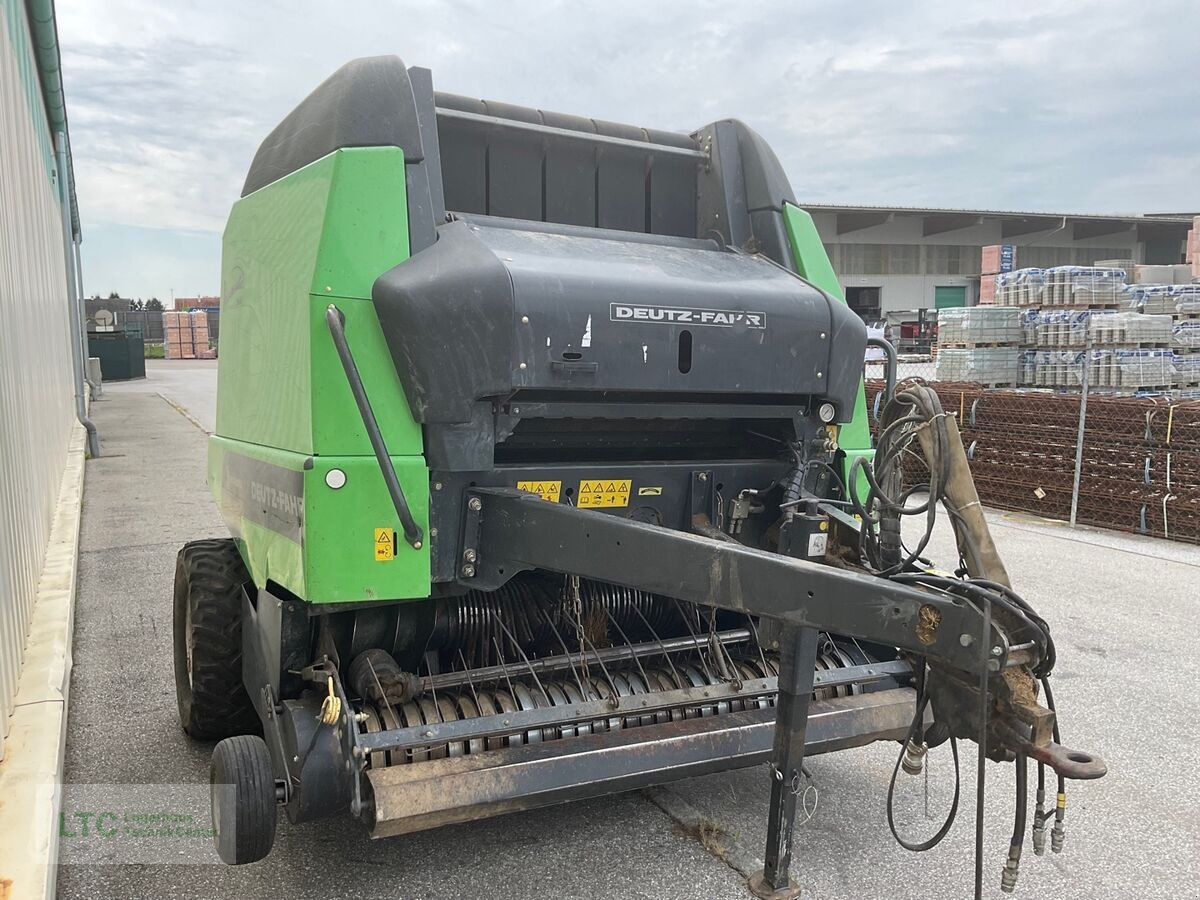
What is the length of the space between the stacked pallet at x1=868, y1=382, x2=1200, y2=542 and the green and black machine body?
17.9ft

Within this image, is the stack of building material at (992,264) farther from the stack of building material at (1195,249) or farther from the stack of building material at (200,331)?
the stack of building material at (200,331)

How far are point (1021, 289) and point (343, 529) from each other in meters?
11.2

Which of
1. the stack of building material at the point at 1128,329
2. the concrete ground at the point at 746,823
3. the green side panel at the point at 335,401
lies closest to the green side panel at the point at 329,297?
the green side panel at the point at 335,401

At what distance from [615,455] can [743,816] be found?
1.39 m

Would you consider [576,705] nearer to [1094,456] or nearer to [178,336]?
[1094,456]

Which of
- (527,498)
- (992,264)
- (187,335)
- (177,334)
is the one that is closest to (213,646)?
(527,498)

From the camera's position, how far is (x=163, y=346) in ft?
187

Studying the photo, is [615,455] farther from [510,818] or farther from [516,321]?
[510,818]

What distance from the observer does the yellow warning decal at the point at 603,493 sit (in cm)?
328

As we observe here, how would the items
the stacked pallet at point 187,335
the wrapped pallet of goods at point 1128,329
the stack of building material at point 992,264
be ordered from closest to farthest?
1. the wrapped pallet of goods at point 1128,329
2. the stack of building material at point 992,264
3. the stacked pallet at point 187,335

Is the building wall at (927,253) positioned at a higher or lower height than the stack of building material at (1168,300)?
higher

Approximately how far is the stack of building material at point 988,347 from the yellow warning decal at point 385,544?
33.9 feet

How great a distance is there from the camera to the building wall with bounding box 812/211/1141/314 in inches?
1398

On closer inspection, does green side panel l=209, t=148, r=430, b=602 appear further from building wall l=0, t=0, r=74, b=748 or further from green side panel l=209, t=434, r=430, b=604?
building wall l=0, t=0, r=74, b=748
